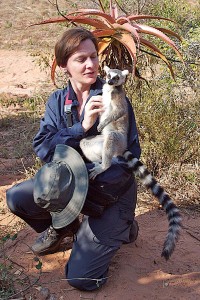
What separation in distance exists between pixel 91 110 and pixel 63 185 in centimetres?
48

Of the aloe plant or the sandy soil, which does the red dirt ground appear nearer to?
the sandy soil

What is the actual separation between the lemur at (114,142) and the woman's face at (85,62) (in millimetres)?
158

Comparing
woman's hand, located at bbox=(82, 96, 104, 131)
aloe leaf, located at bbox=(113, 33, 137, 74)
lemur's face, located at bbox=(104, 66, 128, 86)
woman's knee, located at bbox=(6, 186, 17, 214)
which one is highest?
aloe leaf, located at bbox=(113, 33, 137, 74)

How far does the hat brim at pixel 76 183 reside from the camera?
2663 mm

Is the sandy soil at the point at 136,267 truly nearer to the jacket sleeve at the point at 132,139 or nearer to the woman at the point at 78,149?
the woman at the point at 78,149

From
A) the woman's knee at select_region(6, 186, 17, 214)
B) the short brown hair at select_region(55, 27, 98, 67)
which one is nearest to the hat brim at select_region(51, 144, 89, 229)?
the woman's knee at select_region(6, 186, 17, 214)

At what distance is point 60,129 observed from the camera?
9.63 ft

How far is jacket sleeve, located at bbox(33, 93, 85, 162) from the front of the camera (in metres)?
2.81

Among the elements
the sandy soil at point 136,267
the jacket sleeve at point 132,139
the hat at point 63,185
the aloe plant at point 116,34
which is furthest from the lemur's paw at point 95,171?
the aloe plant at point 116,34

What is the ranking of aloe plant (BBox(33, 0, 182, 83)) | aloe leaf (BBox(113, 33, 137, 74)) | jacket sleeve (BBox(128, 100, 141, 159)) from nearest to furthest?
1. jacket sleeve (BBox(128, 100, 141, 159))
2. aloe leaf (BBox(113, 33, 137, 74))
3. aloe plant (BBox(33, 0, 182, 83))

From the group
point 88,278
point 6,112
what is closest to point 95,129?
point 88,278

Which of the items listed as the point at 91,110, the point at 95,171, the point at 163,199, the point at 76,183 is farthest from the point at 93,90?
the point at 163,199

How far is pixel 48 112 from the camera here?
3.01 m

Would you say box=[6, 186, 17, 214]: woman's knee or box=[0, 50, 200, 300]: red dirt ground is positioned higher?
box=[6, 186, 17, 214]: woman's knee
